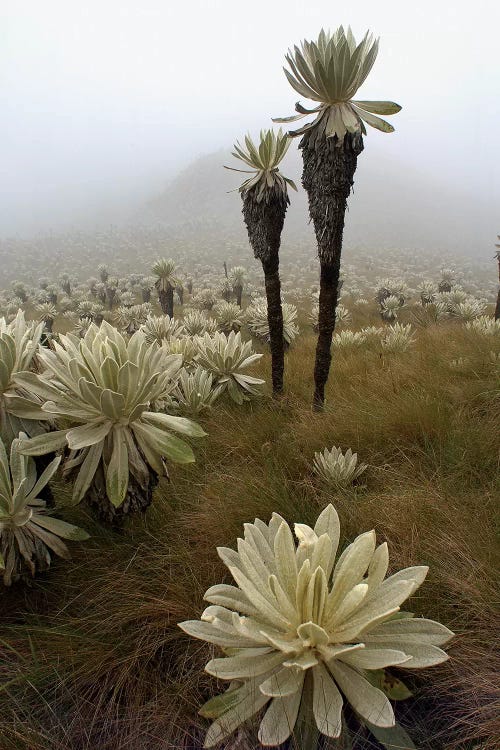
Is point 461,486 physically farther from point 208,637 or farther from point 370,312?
point 370,312

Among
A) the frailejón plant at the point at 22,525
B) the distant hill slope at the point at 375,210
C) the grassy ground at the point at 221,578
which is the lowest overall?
the grassy ground at the point at 221,578

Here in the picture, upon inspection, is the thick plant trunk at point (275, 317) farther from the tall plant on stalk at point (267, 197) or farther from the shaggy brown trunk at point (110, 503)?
the shaggy brown trunk at point (110, 503)

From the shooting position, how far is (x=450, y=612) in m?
1.70

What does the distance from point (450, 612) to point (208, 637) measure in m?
1.12

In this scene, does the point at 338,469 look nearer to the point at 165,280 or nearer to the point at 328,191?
the point at 328,191

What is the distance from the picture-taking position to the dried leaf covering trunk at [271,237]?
3963mm

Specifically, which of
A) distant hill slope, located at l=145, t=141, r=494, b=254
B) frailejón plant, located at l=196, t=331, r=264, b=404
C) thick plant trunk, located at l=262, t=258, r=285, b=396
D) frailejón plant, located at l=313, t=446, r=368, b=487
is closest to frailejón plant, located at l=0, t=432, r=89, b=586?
frailejón plant, located at l=313, t=446, r=368, b=487

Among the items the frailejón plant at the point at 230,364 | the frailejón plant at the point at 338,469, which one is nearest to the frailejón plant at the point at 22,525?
the frailejón plant at the point at 338,469

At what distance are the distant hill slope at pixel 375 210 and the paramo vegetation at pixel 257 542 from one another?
5040 centimetres

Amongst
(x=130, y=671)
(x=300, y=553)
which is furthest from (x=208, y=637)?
(x=130, y=671)

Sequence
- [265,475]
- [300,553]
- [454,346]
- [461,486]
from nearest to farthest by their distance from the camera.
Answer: [300,553]
[461,486]
[265,475]
[454,346]

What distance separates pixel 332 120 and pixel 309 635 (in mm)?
3411

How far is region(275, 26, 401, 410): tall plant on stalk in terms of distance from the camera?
293cm

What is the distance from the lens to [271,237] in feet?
13.2
